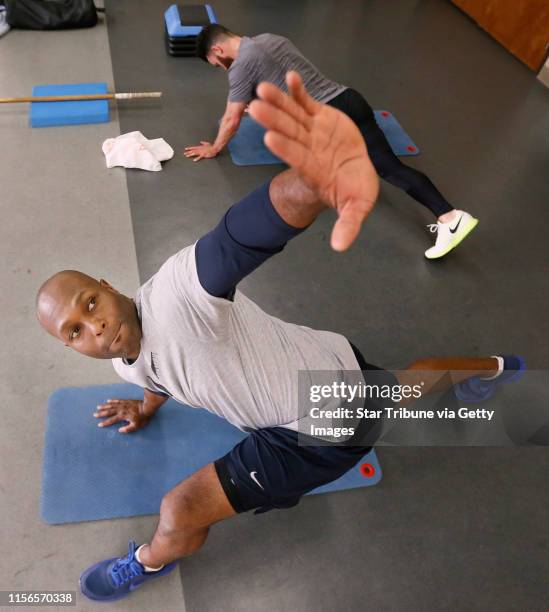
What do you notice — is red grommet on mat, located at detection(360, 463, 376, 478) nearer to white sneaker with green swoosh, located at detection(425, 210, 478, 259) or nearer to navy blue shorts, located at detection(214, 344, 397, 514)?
navy blue shorts, located at detection(214, 344, 397, 514)

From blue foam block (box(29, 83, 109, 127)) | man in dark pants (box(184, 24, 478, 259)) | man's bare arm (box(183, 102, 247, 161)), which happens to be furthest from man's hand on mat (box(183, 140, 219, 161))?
blue foam block (box(29, 83, 109, 127))

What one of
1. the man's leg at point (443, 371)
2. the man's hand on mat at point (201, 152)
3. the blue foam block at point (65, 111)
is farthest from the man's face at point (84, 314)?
the blue foam block at point (65, 111)

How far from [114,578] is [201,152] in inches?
94.7

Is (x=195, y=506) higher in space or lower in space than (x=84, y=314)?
lower

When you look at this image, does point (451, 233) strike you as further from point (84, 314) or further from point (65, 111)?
point (65, 111)

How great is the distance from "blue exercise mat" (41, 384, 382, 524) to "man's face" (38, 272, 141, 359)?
73 centimetres

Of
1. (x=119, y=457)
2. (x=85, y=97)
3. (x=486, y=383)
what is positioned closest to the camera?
(x=119, y=457)

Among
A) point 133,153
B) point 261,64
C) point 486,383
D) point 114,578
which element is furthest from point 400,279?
point 114,578

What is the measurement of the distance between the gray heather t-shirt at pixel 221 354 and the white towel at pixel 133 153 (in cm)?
182

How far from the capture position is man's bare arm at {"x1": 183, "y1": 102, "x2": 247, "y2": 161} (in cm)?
256

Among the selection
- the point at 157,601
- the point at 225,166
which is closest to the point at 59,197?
the point at 225,166

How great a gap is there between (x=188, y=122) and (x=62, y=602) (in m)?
2.89

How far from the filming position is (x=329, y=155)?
2.74ft

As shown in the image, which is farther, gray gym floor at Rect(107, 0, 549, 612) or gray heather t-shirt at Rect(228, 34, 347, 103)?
gray heather t-shirt at Rect(228, 34, 347, 103)
